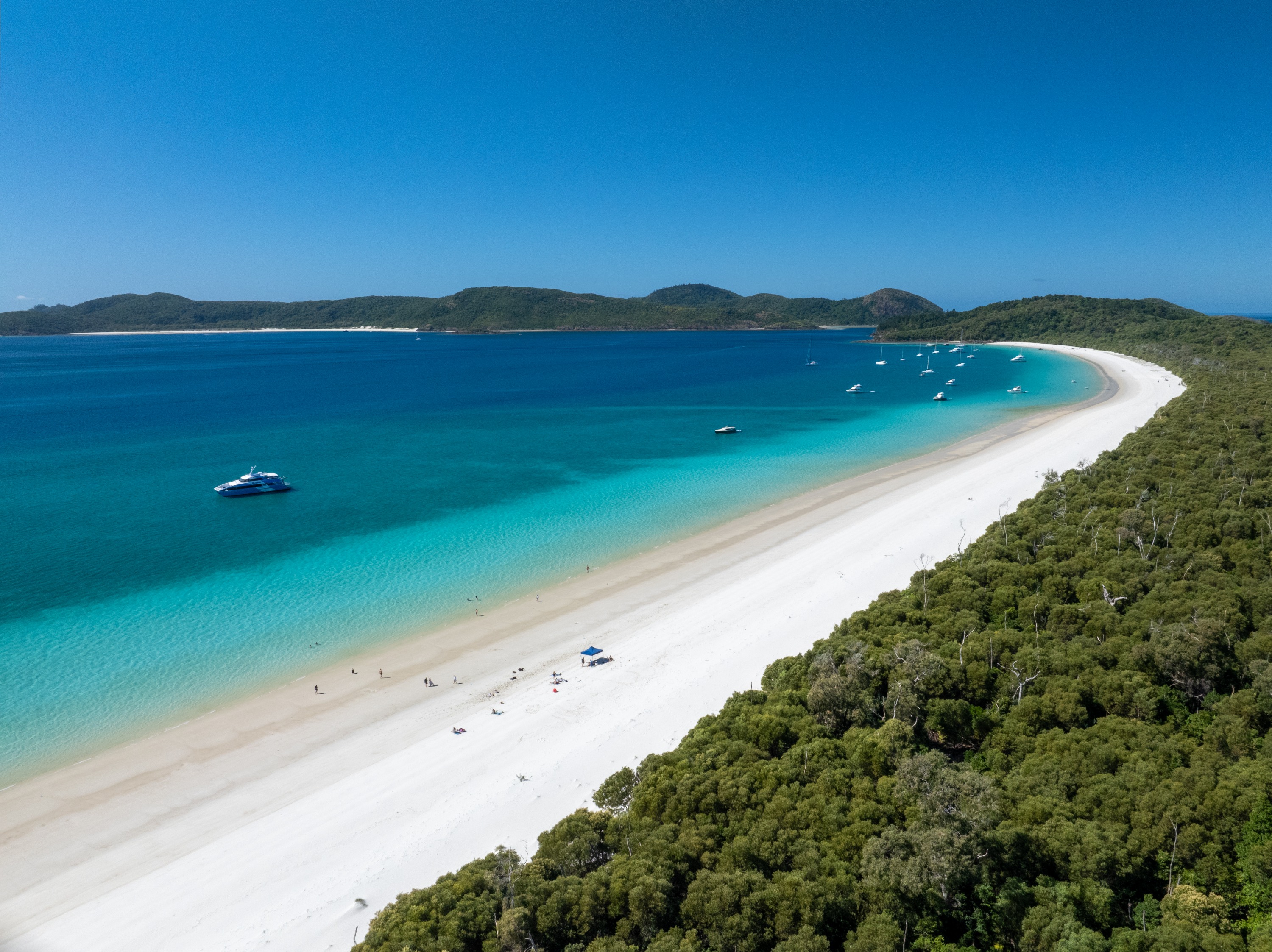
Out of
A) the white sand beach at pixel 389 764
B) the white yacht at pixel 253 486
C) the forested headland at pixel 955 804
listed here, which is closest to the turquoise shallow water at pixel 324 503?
the white yacht at pixel 253 486

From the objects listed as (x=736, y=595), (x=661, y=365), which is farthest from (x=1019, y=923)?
(x=661, y=365)

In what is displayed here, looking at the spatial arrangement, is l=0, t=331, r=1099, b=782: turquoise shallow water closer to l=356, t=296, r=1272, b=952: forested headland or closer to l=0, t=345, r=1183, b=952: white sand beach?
l=0, t=345, r=1183, b=952: white sand beach

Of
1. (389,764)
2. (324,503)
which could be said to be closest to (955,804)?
(389,764)

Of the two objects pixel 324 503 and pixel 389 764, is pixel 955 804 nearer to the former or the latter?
pixel 389 764

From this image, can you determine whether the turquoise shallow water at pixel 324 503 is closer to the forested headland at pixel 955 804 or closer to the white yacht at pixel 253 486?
the white yacht at pixel 253 486

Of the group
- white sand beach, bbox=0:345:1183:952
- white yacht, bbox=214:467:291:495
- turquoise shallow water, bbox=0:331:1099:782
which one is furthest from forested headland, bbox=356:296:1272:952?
white yacht, bbox=214:467:291:495
